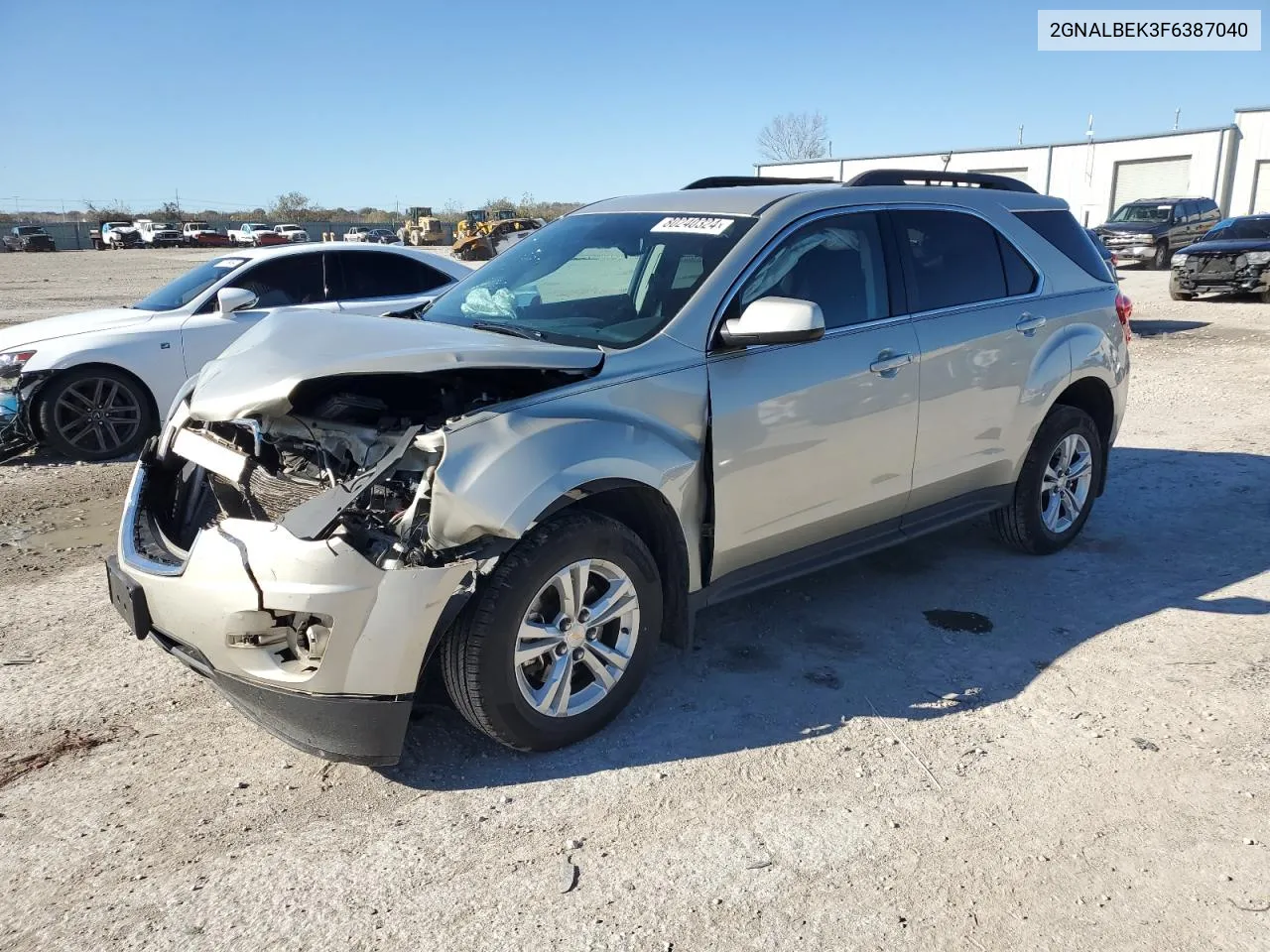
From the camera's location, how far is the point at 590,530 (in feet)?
10.5

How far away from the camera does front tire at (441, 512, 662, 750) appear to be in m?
3.04

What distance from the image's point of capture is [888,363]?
4.11m

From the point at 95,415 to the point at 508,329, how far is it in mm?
5026

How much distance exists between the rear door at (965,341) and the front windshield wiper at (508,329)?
1731 mm

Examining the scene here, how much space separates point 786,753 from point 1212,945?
4.39 feet

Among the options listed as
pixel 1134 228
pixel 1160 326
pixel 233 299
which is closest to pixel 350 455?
pixel 233 299

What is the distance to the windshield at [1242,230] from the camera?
18.0 m

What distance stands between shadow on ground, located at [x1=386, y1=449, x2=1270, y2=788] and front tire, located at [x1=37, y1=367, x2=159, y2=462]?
17.1 ft

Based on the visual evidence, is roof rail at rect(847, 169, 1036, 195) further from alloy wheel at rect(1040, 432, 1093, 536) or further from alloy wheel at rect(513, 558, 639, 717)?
alloy wheel at rect(513, 558, 639, 717)

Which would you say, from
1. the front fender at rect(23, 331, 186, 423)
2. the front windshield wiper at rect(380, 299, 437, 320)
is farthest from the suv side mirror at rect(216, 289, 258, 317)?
the front windshield wiper at rect(380, 299, 437, 320)

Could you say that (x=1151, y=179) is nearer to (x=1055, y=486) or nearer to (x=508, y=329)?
(x=1055, y=486)

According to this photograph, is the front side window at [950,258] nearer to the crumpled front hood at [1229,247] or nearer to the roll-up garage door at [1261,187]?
the crumpled front hood at [1229,247]

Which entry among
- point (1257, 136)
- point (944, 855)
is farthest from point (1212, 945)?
point (1257, 136)

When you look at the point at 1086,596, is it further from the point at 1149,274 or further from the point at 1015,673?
the point at 1149,274
